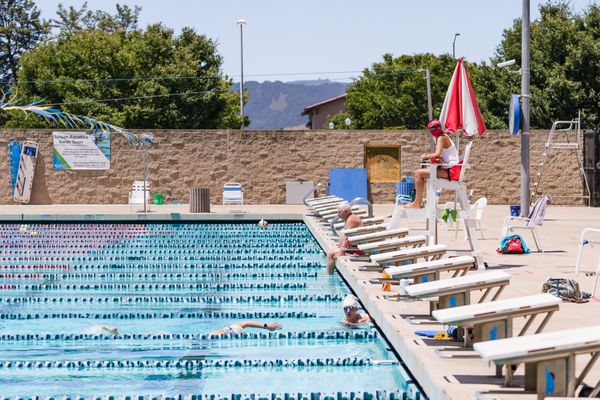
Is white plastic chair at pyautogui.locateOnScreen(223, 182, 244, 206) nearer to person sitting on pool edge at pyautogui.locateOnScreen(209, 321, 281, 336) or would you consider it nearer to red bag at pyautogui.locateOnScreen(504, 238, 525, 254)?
red bag at pyautogui.locateOnScreen(504, 238, 525, 254)

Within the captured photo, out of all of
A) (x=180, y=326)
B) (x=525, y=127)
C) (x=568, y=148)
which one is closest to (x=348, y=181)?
(x=568, y=148)

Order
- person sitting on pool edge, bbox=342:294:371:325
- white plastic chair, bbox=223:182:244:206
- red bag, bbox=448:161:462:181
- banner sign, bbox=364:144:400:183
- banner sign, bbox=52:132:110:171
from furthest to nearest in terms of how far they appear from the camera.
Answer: banner sign, bbox=364:144:400:183 → banner sign, bbox=52:132:110:171 → white plastic chair, bbox=223:182:244:206 → red bag, bbox=448:161:462:181 → person sitting on pool edge, bbox=342:294:371:325

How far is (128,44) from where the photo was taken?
168ft

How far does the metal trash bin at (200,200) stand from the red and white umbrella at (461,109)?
31.4ft

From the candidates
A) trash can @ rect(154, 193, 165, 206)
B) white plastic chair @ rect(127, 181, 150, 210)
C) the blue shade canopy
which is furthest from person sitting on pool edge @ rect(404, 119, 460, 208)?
trash can @ rect(154, 193, 165, 206)

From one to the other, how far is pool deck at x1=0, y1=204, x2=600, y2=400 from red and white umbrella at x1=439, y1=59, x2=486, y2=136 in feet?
5.48

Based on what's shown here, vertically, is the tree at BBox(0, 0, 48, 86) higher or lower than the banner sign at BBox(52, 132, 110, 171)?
higher

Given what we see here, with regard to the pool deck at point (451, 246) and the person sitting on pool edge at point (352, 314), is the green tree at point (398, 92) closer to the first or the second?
the pool deck at point (451, 246)

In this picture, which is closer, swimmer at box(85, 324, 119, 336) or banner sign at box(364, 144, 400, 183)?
swimmer at box(85, 324, 119, 336)

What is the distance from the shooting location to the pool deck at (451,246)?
5.49m

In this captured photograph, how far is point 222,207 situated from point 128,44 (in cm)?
2951

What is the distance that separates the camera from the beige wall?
81.7ft

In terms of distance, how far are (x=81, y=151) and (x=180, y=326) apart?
626 inches

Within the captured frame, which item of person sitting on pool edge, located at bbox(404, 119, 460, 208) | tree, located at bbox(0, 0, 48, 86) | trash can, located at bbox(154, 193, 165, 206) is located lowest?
trash can, located at bbox(154, 193, 165, 206)
